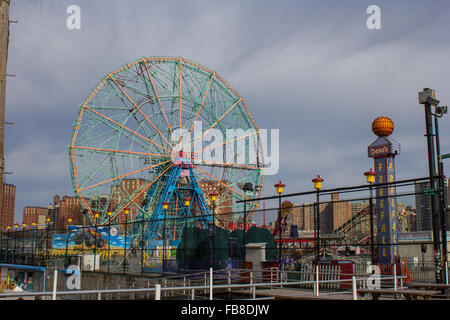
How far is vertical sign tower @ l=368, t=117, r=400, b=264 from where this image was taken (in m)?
24.2

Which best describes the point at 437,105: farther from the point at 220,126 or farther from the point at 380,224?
the point at 220,126

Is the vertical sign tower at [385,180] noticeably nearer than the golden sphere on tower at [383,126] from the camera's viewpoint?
Yes

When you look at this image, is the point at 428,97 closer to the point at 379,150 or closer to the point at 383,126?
the point at 379,150

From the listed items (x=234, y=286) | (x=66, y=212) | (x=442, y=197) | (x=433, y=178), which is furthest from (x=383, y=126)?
(x=66, y=212)

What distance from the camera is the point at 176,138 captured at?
1542 inches

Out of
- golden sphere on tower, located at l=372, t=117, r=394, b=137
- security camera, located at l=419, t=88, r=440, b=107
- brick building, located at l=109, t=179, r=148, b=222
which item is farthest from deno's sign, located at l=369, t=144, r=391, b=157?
brick building, located at l=109, t=179, r=148, b=222

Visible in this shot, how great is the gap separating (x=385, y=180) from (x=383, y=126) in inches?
169

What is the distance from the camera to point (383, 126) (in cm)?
2872

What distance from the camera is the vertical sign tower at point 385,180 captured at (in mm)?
24225

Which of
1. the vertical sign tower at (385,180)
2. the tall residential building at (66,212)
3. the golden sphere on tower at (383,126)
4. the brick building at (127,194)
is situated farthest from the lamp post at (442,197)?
the tall residential building at (66,212)

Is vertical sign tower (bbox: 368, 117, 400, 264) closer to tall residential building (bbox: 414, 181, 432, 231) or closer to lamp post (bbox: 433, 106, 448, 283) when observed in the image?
tall residential building (bbox: 414, 181, 432, 231)

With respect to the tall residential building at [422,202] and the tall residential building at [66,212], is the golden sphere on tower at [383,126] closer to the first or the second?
the tall residential building at [422,202]

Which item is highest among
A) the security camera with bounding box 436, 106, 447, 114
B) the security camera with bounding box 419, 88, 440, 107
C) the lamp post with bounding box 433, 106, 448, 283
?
the security camera with bounding box 419, 88, 440, 107
